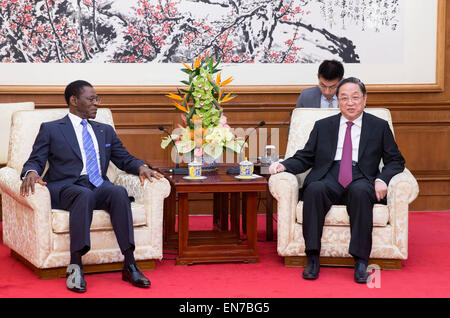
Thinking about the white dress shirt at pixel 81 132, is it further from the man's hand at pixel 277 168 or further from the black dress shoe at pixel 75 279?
the man's hand at pixel 277 168

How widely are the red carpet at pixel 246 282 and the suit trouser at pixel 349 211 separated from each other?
0.20 m

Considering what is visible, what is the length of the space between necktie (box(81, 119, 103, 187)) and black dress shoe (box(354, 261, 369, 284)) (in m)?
1.66

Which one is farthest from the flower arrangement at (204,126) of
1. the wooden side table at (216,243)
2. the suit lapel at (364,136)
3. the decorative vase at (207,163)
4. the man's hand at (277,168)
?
the suit lapel at (364,136)

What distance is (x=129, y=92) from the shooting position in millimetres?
5449

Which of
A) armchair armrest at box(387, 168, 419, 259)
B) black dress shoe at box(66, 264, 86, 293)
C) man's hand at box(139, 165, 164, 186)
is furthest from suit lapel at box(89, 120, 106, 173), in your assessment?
armchair armrest at box(387, 168, 419, 259)

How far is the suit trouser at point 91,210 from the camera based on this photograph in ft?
11.3

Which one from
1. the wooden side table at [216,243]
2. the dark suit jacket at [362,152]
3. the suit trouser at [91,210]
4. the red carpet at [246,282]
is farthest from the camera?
the dark suit jacket at [362,152]

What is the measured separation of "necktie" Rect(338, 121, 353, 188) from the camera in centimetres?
390

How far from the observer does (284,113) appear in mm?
5617

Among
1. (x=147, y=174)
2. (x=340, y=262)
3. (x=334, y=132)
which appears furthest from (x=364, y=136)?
(x=147, y=174)

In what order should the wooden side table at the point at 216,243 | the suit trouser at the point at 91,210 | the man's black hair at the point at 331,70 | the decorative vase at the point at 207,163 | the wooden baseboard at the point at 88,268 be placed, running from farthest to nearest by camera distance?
the man's black hair at the point at 331,70 → the decorative vase at the point at 207,163 → the wooden side table at the point at 216,243 → the wooden baseboard at the point at 88,268 → the suit trouser at the point at 91,210

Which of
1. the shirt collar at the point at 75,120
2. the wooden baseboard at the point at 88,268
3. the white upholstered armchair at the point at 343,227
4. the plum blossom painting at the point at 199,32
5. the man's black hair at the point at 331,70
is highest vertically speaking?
the plum blossom painting at the point at 199,32

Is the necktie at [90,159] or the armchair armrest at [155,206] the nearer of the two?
the armchair armrest at [155,206]

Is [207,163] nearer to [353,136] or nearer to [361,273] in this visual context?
[353,136]
